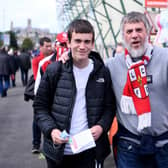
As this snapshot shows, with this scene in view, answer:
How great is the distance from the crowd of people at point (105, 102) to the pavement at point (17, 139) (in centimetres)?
238

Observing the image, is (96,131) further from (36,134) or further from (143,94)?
(36,134)

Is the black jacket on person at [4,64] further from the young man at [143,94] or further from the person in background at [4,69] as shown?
the young man at [143,94]

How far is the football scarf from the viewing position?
2.41 metres

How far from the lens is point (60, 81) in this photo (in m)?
2.56

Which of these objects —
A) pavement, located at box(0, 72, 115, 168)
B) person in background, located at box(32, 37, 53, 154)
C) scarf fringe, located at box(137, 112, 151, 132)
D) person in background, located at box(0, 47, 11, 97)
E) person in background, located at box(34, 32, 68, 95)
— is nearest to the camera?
scarf fringe, located at box(137, 112, 151, 132)

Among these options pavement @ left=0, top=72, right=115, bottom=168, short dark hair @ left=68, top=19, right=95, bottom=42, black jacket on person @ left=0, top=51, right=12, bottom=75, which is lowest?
pavement @ left=0, top=72, right=115, bottom=168

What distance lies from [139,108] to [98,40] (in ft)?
87.8

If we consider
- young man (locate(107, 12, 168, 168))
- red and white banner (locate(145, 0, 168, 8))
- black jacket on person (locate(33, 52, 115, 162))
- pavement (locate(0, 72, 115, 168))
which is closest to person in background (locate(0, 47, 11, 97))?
pavement (locate(0, 72, 115, 168))

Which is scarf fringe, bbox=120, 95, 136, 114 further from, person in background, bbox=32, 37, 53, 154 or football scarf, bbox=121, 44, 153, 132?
person in background, bbox=32, 37, 53, 154

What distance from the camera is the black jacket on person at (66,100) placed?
8.34ft

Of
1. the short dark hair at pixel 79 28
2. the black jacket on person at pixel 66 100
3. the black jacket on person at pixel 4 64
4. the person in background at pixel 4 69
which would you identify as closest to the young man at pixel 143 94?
the black jacket on person at pixel 66 100

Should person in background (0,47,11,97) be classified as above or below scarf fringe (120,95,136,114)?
below

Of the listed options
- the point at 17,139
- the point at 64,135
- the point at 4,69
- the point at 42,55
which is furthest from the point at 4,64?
the point at 64,135

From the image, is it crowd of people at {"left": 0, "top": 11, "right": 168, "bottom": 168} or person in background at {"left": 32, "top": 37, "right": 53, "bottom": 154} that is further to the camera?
person in background at {"left": 32, "top": 37, "right": 53, "bottom": 154}
